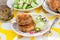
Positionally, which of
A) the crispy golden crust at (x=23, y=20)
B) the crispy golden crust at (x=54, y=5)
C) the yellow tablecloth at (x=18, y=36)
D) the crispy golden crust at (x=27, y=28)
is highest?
the crispy golden crust at (x=54, y=5)

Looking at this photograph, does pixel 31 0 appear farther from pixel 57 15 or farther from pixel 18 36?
pixel 18 36

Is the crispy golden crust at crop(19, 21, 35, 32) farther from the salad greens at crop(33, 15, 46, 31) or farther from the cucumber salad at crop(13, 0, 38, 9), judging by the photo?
the cucumber salad at crop(13, 0, 38, 9)

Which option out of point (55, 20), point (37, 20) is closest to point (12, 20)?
point (37, 20)

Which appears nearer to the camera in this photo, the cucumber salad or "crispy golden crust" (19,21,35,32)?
"crispy golden crust" (19,21,35,32)

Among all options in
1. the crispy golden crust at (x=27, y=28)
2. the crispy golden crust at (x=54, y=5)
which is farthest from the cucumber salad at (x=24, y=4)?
the crispy golden crust at (x=27, y=28)

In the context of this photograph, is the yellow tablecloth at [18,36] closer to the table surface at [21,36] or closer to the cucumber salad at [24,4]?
the table surface at [21,36]

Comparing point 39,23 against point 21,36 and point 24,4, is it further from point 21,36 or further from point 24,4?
point 24,4

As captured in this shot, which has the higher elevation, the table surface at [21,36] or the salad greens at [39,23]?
the salad greens at [39,23]

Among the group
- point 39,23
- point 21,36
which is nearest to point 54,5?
point 39,23

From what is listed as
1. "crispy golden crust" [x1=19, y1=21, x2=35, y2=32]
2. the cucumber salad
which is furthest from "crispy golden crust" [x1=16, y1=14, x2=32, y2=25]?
the cucumber salad

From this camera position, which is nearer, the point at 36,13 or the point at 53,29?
the point at 53,29

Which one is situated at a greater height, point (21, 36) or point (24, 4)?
point (24, 4)
